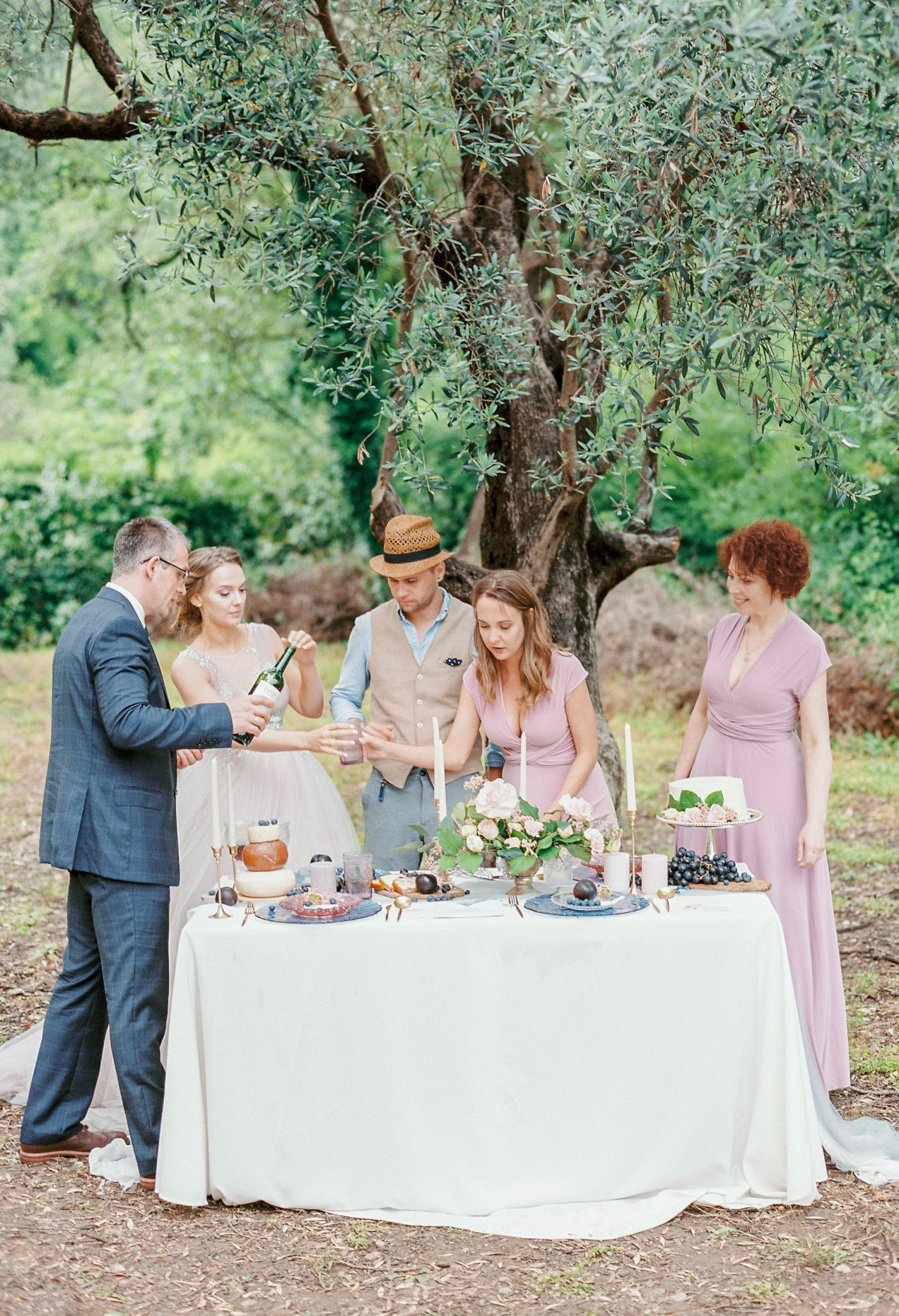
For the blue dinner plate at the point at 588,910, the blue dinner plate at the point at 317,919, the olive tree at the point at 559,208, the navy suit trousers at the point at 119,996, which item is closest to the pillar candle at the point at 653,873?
the blue dinner plate at the point at 588,910

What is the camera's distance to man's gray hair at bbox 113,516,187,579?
3.54 metres

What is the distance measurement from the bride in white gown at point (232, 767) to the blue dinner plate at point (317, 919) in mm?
743

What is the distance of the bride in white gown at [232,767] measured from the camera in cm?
420

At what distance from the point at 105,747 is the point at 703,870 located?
5.85 ft

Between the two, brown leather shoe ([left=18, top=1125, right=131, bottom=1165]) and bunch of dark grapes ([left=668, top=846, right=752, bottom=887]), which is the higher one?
bunch of dark grapes ([left=668, top=846, right=752, bottom=887])

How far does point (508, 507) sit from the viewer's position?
561 cm

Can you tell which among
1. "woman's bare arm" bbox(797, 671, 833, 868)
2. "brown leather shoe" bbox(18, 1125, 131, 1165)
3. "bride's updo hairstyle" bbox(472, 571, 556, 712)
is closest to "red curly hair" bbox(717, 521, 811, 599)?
"woman's bare arm" bbox(797, 671, 833, 868)

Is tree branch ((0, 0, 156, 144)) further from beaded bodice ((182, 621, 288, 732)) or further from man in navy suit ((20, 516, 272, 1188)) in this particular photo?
man in navy suit ((20, 516, 272, 1188))

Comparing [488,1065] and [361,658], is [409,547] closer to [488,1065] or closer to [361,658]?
[361,658]

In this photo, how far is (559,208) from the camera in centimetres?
450

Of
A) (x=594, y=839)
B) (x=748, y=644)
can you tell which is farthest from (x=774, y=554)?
(x=594, y=839)

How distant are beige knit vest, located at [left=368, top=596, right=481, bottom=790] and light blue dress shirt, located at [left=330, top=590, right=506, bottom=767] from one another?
0.02 meters

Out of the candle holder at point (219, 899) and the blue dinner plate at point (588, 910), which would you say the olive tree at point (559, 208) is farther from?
the candle holder at point (219, 899)

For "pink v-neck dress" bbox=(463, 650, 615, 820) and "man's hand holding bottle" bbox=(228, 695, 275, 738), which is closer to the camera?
"man's hand holding bottle" bbox=(228, 695, 275, 738)
